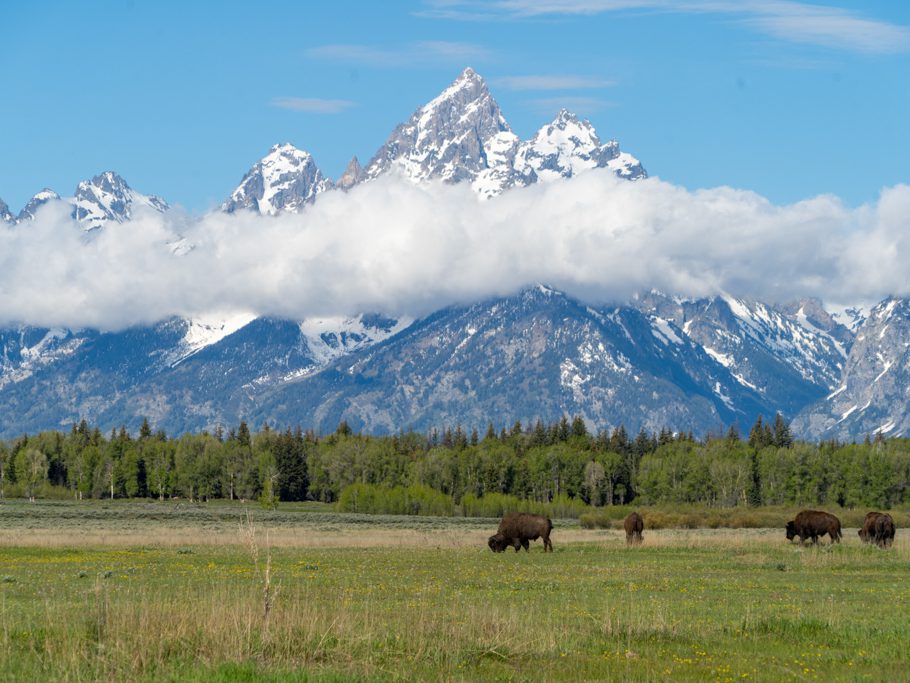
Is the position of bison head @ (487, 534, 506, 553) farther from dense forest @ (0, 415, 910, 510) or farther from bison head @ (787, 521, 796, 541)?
dense forest @ (0, 415, 910, 510)

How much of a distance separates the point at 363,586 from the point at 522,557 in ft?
64.1

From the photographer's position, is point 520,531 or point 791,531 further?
point 791,531

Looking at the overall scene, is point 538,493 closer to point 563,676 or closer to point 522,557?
point 522,557

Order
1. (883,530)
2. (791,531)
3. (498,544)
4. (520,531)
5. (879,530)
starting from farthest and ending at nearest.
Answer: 1. (791,531)
2. (879,530)
3. (883,530)
4. (520,531)
5. (498,544)

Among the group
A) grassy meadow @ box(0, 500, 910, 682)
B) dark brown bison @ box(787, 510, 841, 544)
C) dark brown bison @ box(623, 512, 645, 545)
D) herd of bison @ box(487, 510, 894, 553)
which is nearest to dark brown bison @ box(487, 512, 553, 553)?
herd of bison @ box(487, 510, 894, 553)

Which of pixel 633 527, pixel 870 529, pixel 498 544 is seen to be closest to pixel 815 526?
pixel 870 529

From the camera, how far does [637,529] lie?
6656cm

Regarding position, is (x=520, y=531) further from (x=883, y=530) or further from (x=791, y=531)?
(x=883, y=530)

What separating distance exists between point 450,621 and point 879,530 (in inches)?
1773

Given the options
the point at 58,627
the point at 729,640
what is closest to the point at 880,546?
the point at 729,640

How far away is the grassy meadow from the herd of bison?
11.4 meters

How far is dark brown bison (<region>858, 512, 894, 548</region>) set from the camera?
62875 millimetres

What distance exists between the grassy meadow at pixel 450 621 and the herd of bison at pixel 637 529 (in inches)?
450

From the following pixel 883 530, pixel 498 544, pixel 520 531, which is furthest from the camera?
pixel 883 530
